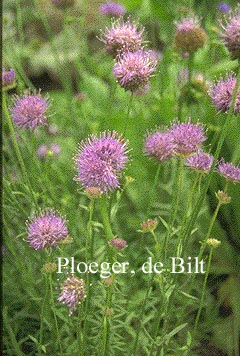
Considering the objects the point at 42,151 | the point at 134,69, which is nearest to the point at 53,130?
the point at 42,151

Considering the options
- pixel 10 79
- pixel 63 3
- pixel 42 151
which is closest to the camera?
pixel 10 79

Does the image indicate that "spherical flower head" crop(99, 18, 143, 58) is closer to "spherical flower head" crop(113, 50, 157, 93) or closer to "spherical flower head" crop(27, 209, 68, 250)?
"spherical flower head" crop(113, 50, 157, 93)

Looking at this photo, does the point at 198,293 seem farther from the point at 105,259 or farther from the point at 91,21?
the point at 91,21

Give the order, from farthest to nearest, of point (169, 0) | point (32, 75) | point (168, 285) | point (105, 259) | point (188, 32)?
point (32, 75) → point (169, 0) → point (188, 32) → point (105, 259) → point (168, 285)

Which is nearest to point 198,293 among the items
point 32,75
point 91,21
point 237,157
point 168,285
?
point 237,157

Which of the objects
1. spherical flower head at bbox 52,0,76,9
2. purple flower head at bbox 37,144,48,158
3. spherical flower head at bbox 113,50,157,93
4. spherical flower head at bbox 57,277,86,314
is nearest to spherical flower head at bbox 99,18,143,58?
spherical flower head at bbox 113,50,157,93

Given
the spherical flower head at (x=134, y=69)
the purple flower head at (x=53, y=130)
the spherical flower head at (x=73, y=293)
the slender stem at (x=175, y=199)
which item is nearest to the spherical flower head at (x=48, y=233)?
the spherical flower head at (x=73, y=293)

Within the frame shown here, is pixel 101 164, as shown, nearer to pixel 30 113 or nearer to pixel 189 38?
pixel 30 113
